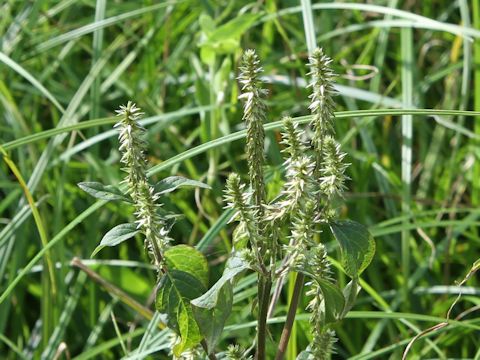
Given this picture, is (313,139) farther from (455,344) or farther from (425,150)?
(425,150)

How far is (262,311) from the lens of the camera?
0.96 m

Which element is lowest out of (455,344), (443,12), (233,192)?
(455,344)

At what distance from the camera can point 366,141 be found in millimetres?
1810

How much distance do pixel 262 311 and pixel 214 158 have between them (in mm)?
833

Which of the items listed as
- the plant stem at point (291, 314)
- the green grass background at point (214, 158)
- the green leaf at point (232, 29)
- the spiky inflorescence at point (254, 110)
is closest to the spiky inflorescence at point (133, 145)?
the spiky inflorescence at point (254, 110)

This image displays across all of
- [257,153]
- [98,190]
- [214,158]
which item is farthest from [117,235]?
[214,158]

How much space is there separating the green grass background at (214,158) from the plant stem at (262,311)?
1.20ft

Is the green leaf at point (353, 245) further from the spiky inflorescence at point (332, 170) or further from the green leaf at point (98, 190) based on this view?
the green leaf at point (98, 190)

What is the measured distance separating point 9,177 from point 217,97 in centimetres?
60

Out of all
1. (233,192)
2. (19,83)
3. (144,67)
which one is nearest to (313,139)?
(233,192)

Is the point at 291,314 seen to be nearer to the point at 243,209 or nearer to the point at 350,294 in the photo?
the point at 350,294

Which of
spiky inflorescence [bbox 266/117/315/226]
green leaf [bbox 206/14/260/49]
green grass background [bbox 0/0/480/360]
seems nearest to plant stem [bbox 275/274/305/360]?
spiky inflorescence [bbox 266/117/315/226]

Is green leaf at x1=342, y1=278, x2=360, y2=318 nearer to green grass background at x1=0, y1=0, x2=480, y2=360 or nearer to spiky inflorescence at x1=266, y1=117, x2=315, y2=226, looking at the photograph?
spiky inflorescence at x1=266, y1=117, x2=315, y2=226

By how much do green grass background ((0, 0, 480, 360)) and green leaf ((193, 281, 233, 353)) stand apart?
0.43m
